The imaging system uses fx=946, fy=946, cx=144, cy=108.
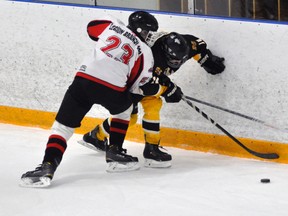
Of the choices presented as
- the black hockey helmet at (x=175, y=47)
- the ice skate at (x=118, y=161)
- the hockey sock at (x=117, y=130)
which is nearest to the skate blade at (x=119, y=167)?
Answer: the ice skate at (x=118, y=161)

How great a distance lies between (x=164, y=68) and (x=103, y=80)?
0.46 m

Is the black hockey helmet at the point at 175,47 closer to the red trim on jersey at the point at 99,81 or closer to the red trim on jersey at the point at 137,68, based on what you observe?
the red trim on jersey at the point at 137,68

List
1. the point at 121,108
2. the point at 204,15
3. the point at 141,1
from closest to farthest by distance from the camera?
the point at 121,108 → the point at 204,15 → the point at 141,1

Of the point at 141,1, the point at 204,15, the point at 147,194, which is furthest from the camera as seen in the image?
the point at 141,1

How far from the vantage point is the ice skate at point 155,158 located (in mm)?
5480

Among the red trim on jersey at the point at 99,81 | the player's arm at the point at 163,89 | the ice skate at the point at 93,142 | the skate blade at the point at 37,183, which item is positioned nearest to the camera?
the skate blade at the point at 37,183

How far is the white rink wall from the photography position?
5.44 m

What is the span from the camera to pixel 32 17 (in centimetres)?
635

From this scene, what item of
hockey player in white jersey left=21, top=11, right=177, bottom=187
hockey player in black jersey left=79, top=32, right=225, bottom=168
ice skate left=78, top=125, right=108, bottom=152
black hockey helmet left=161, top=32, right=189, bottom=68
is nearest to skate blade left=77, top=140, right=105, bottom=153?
ice skate left=78, top=125, right=108, bottom=152

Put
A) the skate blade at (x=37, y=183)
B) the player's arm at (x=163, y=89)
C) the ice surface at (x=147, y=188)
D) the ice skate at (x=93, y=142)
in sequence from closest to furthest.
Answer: the ice surface at (x=147, y=188) < the skate blade at (x=37, y=183) < the player's arm at (x=163, y=89) < the ice skate at (x=93, y=142)

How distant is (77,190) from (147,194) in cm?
39

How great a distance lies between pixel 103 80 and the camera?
5.17 m

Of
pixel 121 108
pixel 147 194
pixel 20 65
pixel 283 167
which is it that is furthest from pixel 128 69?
pixel 20 65

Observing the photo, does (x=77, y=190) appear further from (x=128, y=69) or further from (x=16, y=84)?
(x=16, y=84)
